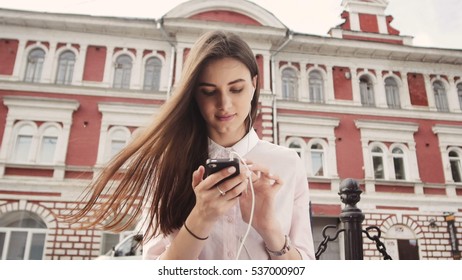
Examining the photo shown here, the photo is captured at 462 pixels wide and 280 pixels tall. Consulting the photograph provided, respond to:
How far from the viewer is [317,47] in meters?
3.64

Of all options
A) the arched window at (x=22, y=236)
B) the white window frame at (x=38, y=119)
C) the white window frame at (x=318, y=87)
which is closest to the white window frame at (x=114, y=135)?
the white window frame at (x=38, y=119)

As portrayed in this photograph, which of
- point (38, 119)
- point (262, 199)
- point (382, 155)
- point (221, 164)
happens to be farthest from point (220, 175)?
point (38, 119)

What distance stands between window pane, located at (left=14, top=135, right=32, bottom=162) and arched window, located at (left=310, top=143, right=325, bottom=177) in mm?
3172

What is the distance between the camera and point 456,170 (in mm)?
2535

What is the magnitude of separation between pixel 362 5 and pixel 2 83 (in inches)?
135

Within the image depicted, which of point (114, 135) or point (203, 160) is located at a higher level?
point (114, 135)

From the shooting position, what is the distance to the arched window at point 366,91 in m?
3.69

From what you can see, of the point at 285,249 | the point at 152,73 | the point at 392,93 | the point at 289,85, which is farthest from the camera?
the point at 289,85

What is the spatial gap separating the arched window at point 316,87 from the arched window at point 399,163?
3.66 feet

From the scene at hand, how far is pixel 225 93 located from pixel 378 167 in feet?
10.9

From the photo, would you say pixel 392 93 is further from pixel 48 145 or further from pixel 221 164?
pixel 48 145

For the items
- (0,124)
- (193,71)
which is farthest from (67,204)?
(193,71)
